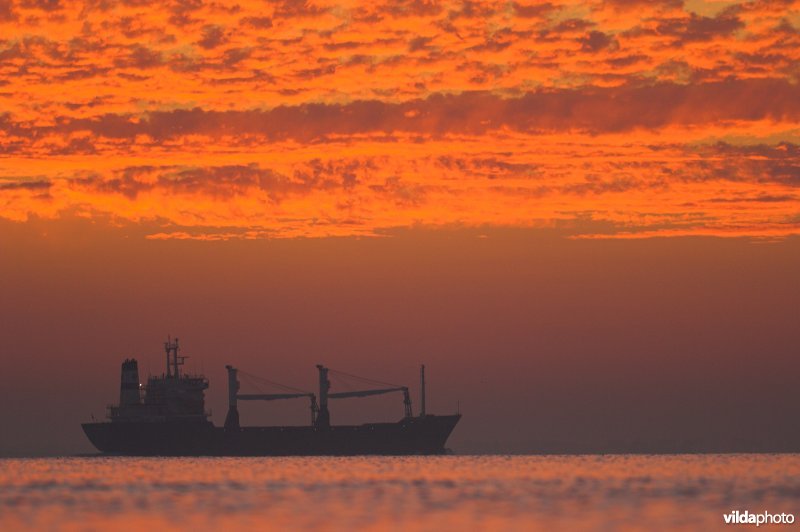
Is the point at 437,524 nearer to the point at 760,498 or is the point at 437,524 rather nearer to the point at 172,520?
the point at 172,520

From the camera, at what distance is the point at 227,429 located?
186 metres

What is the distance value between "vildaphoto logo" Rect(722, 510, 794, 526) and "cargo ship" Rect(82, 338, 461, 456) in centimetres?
11635

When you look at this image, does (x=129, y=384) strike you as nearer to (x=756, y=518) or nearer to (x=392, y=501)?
(x=392, y=501)

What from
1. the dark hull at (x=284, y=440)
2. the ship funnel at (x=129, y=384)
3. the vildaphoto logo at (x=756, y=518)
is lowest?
the vildaphoto logo at (x=756, y=518)

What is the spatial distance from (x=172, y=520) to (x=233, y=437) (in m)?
124

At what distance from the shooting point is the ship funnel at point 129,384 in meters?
177

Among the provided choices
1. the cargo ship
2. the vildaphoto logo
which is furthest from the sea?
the cargo ship

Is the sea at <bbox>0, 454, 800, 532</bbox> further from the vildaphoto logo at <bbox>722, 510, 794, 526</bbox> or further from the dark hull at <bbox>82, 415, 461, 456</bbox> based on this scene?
the dark hull at <bbox>82, 415, 461, 456</bbox>

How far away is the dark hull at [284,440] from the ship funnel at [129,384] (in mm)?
3264

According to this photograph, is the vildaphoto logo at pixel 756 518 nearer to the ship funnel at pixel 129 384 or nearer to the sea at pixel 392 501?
the sea at pixel 392 501

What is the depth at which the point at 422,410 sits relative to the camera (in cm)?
18838

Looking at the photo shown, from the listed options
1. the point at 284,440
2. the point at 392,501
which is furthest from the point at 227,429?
the point at 392,501

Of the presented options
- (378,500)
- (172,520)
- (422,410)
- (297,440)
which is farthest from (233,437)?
(172,520)

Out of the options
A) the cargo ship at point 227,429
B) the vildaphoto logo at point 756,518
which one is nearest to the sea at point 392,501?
the vildaphoto logo at point 756,518
